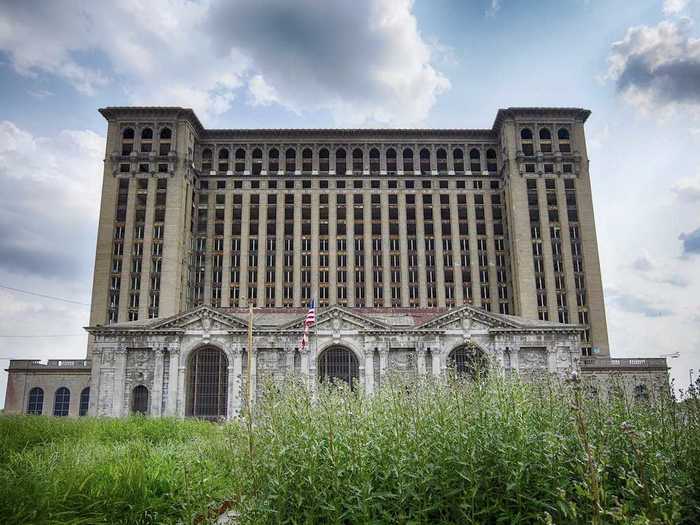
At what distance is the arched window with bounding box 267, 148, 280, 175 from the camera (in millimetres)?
103625

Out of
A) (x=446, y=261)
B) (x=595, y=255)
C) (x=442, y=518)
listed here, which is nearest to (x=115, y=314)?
(x=446, y=261)

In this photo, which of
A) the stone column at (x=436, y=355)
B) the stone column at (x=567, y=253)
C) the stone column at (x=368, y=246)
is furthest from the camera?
the stone column at (x=368, y=246)

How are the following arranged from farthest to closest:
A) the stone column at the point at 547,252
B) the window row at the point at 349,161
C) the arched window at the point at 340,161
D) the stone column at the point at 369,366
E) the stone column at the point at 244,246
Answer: the arched window at the point at 340,161
the window row at the point at 349,161
the stone column at the point at 244,246
the stone column at the point at 547,252
the stone column at the point at 369,366

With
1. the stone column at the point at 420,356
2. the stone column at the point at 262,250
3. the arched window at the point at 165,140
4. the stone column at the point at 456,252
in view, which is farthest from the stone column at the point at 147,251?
the stone column at the point at 420,356

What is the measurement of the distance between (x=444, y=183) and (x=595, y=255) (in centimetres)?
2795

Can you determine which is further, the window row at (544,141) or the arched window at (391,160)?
the arched window at (391,160)

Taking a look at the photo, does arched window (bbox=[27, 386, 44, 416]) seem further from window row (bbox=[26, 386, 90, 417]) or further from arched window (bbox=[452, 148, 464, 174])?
arched window (bbox=[452, 148, 464, 174])

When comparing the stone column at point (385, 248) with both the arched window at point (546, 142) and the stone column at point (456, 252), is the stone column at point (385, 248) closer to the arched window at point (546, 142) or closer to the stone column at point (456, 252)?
the stone column at point (456, 252)

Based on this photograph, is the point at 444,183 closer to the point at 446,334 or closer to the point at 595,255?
the point at 595,255

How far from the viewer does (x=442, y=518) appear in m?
10.0

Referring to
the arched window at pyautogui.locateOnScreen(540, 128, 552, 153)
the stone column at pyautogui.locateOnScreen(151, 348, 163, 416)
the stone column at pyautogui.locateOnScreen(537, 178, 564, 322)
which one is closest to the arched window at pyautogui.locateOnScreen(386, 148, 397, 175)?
the stone column at pyautogui.locateOnScreen(537, 178, 564, 322)

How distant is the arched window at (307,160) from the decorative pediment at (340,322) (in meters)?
52.9

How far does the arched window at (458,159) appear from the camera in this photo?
104 meters

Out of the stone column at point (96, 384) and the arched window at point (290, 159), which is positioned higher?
the arched window at point (290, 159)
